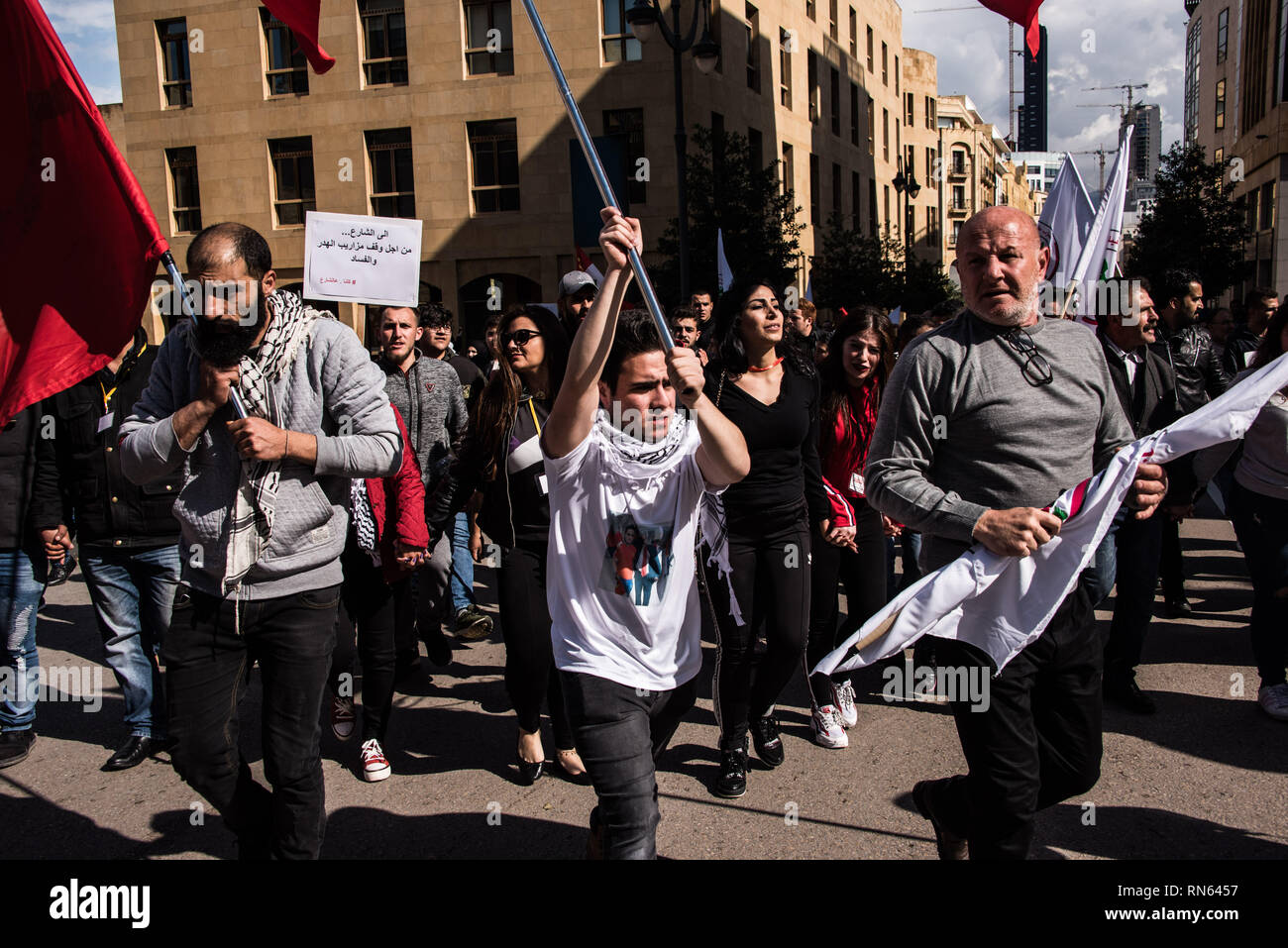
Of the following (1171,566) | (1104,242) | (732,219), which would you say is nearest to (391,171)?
(732,219)

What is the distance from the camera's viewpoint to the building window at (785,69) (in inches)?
1236

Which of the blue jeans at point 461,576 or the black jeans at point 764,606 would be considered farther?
the blue jeans at point 461,576

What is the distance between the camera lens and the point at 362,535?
4777 mm

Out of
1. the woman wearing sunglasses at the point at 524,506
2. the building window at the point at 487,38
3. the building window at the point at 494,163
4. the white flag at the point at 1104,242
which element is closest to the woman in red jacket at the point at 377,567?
the woman wearing sunglasses at the point at 524,506

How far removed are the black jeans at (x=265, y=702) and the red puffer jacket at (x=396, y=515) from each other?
5.53ft

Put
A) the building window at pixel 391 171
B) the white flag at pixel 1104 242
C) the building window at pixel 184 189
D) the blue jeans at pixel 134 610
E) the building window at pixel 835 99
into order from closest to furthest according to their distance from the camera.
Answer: the blue jeans at pixel 134 610
the white flag at pixel 1104 242
the building window at pixel 391 171
the building window at pixel 184 189
the building window at pixel 835 99

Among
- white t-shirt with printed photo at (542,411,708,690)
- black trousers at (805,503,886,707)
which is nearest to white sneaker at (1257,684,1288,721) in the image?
black trousers at (805,503,886,707)

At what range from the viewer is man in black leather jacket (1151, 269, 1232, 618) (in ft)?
18.3

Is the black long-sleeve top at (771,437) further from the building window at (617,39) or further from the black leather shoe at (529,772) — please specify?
the building window at (617,39)

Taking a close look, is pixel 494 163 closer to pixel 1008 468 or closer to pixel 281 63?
pixel 281 63

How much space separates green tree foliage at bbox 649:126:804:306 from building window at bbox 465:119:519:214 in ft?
24.1

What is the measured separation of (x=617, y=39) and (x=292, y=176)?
9.79 m

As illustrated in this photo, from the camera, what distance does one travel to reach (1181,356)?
19.9ft

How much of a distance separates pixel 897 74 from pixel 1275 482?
4615 cm
